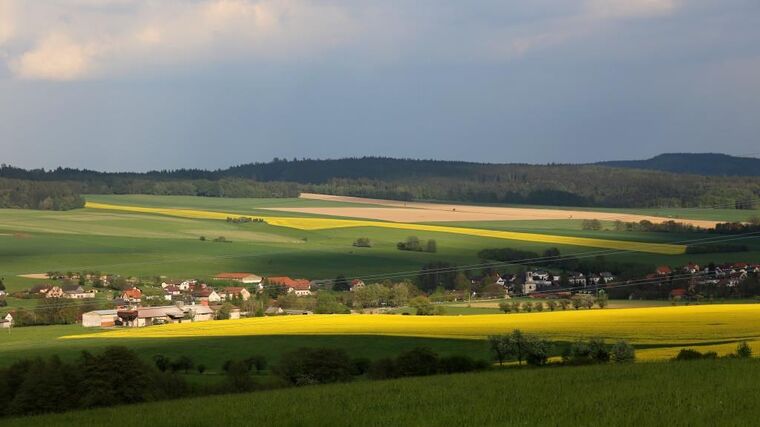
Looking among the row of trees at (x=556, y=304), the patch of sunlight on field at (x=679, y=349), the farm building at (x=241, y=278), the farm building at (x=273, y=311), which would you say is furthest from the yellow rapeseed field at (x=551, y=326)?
the farm building at (x=241, y=278)

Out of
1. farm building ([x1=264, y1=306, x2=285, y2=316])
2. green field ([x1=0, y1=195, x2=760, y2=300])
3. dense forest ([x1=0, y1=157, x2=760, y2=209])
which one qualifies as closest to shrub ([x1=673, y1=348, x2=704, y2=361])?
farm building ([x1=264, y1=306, x2=285, y2=316])

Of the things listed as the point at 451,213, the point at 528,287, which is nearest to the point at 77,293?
the point at 528,287

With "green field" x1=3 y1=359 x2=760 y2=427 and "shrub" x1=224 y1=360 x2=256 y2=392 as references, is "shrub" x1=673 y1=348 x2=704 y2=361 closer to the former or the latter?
"green field" x1=3 y1=359 x2=760 y2=427

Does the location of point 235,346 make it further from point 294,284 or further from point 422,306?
point 294,284

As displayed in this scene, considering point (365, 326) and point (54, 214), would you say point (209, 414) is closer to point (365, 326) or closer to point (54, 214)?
point (365, 326)

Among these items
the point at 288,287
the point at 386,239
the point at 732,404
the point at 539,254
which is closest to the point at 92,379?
the point at 732,404

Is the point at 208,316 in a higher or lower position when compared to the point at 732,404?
lower
